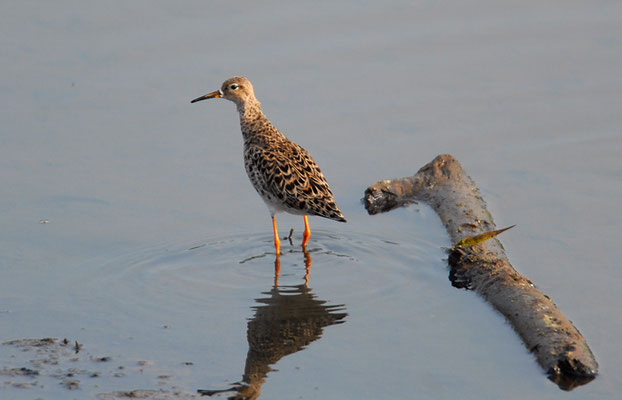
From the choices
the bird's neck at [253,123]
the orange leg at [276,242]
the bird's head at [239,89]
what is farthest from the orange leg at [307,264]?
the bird's head at [239,89]

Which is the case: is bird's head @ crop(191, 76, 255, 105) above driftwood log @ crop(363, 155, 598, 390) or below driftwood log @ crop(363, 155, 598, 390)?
above

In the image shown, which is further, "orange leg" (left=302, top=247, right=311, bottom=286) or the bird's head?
the bird's head

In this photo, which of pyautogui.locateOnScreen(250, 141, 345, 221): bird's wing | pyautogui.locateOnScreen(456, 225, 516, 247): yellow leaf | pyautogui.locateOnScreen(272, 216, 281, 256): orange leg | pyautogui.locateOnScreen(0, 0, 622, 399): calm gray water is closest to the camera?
pyautogui.locateOnScreen(0, 0, 622, 399): calm gray water

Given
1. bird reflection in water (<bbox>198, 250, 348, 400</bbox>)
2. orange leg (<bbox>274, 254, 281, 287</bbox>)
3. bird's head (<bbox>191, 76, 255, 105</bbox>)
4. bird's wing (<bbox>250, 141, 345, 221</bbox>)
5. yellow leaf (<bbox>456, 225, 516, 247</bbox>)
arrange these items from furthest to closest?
bird's head (<bbox>191, 76, 255, 105</bbox>) → bird's wing (<bbox>250, 141, 345, 221</bbox>) → orange leg (<bbox>274, 254, 281, 287</bbox>) → yellow leaf (<bbox>456, 225, 516, 247</bbox>) → bird reflection in water (<bbox>198, 250, 348, 400</bbox>)

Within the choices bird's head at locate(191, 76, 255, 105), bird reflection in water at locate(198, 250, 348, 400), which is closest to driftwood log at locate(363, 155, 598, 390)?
bird reflection in water at locate(198, 250, 348, 400)

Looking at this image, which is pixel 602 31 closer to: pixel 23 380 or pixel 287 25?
pixel 287 25

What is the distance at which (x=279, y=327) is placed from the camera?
323 inches

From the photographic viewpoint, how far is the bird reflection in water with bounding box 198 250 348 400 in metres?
7.18

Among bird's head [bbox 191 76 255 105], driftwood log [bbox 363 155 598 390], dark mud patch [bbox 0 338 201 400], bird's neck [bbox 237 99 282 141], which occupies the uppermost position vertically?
bird's head [bbox 191 76 255 105]

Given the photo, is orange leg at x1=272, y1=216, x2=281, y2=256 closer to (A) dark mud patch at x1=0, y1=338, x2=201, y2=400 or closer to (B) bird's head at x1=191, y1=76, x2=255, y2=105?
(B) bird's head at x1=191, y1=76, x2=255, y2=105

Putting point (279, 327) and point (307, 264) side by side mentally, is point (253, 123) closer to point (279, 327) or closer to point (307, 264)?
point (307, 264)

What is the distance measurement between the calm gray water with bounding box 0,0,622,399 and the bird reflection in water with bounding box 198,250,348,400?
0.04 meters

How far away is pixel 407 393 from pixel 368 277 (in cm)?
239

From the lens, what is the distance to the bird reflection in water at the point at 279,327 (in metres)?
7.18
